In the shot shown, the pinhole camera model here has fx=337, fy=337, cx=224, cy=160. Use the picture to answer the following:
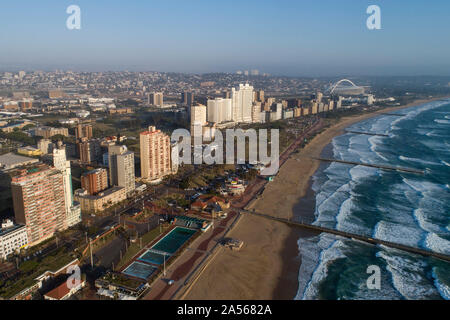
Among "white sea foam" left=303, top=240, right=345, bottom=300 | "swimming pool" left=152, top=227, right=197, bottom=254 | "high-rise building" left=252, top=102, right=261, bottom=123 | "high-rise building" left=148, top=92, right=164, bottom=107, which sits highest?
"high-rise building" left=148, top=92, right=164, bottom=107

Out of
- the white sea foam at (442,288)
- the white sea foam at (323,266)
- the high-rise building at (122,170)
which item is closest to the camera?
the white sea foam at (442,288)

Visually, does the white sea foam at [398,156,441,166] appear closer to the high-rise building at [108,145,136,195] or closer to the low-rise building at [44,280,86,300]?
the high-rise building at [108,145,136,195]

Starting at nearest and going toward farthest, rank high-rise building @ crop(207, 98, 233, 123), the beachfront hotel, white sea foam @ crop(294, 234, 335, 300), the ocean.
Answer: the ocean < white sea foam @ crop(294, 234, 335, 300) < the beachfront hotel < high-rise building @ crop(207, 98, 233, 123)

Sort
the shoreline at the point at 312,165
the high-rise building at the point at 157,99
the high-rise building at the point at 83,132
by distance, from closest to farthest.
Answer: the shoreline at the point at 312,165
the high-rise building at the point at 83,132
the high-rise building at the point at 157,99

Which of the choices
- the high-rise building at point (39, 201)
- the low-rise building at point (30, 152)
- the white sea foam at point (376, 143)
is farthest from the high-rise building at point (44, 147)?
the white sea foam at point (376, 143)

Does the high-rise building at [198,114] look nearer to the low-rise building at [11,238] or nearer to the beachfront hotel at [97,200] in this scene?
the beachfront hotel at [97,200]

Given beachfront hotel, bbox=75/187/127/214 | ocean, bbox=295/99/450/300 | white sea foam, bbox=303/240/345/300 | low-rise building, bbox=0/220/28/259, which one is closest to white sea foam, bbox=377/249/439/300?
ocean, bbox=295/99/450/300
